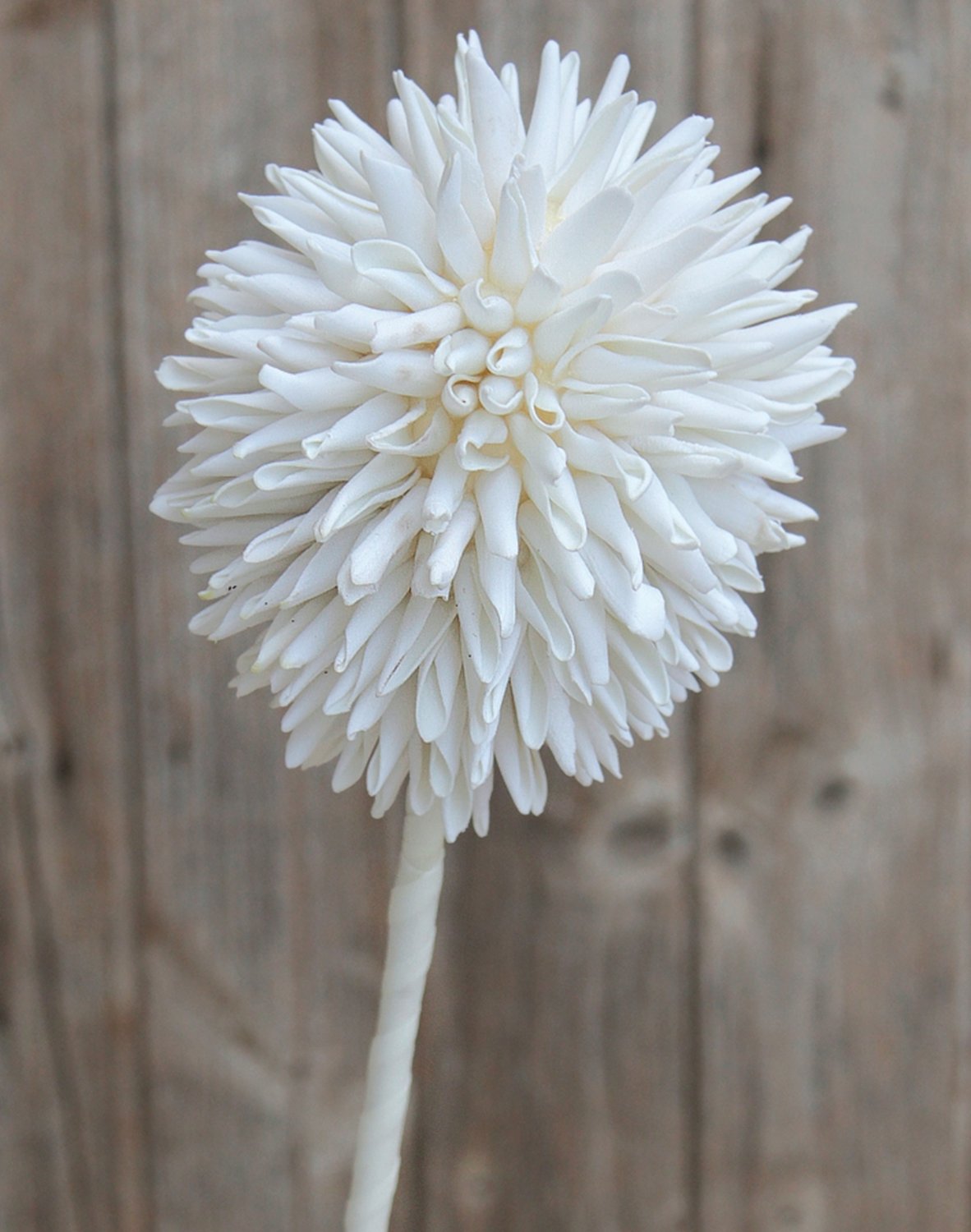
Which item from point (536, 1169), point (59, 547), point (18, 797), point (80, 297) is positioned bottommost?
point (536, 1169)

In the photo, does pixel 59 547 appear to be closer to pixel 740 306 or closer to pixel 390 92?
pixel 390 92

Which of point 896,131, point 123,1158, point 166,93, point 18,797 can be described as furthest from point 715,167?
point 123,1158

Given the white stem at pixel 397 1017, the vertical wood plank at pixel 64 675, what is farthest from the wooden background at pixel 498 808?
the white stem at pixel 397 1017

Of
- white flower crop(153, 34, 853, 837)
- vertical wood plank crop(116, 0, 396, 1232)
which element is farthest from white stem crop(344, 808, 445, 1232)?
vertical wood plank crop(116, 0, 396, 1232)

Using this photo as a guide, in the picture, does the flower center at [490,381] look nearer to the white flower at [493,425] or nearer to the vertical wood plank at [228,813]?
the white flower at [493,425]

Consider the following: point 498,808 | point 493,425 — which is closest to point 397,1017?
point 493,425

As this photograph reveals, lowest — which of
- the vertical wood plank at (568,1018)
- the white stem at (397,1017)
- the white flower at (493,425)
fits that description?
the vertical wood plank at (568,1018)
